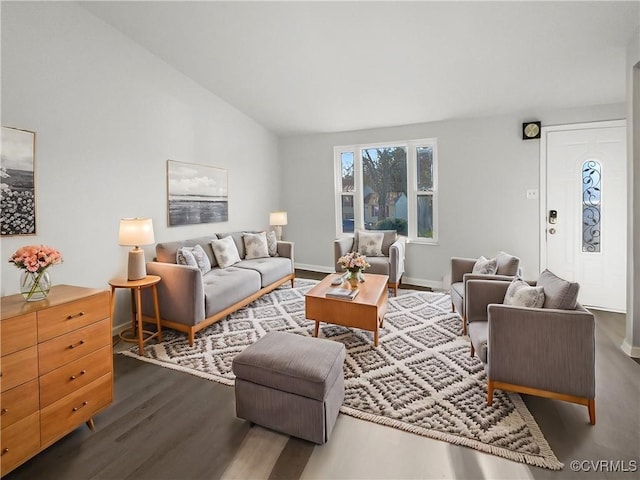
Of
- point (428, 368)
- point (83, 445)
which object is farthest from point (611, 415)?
point (83, 445)

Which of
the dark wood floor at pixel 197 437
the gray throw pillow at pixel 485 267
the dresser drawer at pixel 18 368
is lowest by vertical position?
the dark wood floor at pixel 197 437

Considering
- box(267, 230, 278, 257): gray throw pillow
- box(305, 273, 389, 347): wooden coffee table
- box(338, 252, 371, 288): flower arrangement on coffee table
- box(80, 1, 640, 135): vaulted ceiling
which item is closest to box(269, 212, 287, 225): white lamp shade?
box(267, 230, 278, 257): gray throw pillow

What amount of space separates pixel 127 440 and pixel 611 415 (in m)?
2.93

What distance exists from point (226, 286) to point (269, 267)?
0.92 metres

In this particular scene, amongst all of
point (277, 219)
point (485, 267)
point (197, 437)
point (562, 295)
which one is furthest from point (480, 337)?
point (277, 219)

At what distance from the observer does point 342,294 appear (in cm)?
292

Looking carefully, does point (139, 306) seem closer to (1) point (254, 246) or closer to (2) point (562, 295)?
(1) point (254, 246)

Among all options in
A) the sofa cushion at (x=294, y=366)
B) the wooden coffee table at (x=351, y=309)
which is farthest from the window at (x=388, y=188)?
the sofa cushion at (x=294, y=366)

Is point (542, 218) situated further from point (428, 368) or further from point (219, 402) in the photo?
point (219, 402)

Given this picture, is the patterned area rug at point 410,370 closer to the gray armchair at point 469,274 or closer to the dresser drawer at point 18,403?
the gray armchair at point 469,274

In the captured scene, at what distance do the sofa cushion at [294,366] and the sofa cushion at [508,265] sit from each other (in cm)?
200

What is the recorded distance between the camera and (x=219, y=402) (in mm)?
2092

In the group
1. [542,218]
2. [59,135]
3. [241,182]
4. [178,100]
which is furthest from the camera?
[241,182]

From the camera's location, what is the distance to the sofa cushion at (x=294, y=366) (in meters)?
1.66
